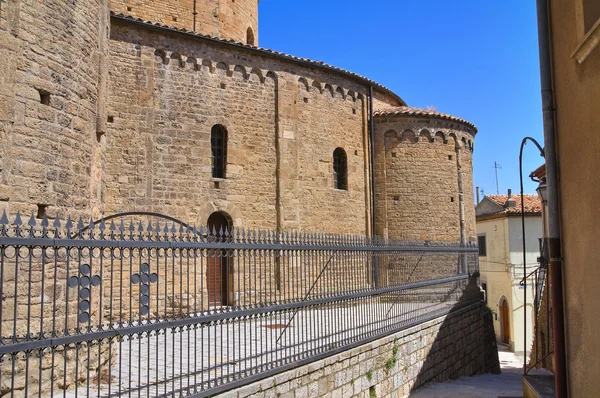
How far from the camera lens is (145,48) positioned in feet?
41.1

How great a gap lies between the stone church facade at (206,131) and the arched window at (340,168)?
0.05m

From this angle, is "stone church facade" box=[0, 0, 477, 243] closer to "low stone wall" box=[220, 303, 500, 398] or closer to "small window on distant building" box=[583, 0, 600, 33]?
"low stone wall" box=[220, 303, 500, 398]

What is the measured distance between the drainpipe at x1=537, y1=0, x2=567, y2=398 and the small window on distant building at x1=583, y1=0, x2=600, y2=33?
969 millimetres

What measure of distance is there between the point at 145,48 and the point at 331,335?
26.5 ft

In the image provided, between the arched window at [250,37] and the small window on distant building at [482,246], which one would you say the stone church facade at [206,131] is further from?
the small window on distant building at [482,246]

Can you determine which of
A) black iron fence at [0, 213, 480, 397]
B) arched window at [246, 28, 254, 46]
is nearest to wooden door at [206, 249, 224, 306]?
black iron fence at [0, 213, 480, 397]

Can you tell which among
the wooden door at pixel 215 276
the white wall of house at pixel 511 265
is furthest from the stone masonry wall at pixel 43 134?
the white wall of house at pixel 511 265

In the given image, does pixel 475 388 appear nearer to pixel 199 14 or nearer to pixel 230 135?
pixel 230 135

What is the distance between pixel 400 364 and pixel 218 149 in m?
6.82

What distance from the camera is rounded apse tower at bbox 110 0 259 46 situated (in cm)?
1561

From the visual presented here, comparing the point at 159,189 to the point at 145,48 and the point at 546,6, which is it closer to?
the point at 145,48

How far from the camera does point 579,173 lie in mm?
4770

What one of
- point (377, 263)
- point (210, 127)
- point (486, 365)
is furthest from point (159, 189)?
point (486, 365)

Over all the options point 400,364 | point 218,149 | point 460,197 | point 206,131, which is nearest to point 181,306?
point 400,364
